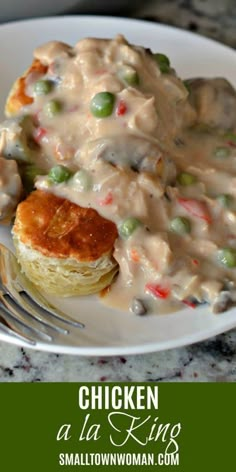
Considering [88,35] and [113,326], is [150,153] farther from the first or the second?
[88,35]

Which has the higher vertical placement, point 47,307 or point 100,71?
point 100,71

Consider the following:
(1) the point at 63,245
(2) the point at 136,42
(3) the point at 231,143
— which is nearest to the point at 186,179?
(3) the point at 231,143

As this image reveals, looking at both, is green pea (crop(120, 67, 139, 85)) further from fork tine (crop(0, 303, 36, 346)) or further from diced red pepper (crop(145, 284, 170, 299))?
fork tine (crop(0, 303, 36, 346))

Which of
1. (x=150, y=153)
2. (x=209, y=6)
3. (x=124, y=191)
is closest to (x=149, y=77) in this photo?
(x=150, y=153)

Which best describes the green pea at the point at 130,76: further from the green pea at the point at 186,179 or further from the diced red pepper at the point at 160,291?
the diced red pepper at the point at 160,291

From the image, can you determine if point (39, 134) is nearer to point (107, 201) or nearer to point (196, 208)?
point (107, 201)

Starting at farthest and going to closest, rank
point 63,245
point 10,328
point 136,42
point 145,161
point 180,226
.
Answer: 1. point 136,42
2. point 145,161
3. point 180,226
4. point 63,245
5. point 10,328
